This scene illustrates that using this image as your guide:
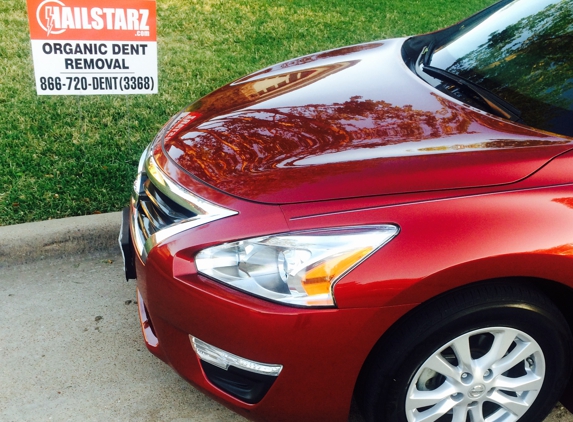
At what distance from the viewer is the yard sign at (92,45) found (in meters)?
3.66

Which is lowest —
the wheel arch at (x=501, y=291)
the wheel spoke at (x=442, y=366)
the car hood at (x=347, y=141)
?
the wheel spoke at (x=442, y=366)

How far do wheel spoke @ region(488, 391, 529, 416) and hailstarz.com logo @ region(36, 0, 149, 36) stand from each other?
2937 millimetres

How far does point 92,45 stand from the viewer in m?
3.77

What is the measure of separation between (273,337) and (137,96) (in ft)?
12.4

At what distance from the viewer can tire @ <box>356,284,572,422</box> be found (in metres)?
1.88

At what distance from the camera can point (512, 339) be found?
1.99 meters

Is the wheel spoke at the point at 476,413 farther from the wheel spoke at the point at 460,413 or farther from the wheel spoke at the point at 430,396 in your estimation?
the wheel spoke at the point at 430,396

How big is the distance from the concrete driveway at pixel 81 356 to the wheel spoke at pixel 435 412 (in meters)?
0.38

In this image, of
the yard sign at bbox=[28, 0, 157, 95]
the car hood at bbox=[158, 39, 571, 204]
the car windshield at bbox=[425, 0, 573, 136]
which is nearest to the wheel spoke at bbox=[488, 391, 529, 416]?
the car hood at bbox=[158, 39, 571, 204]

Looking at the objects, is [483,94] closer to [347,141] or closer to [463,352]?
[347,141]

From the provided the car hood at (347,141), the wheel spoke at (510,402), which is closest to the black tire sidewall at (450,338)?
the wheel spoke at (510,402)

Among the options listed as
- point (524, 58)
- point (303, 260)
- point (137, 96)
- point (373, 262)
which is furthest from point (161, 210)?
point (137, 96)

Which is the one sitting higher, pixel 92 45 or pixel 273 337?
A: pixel 92 45

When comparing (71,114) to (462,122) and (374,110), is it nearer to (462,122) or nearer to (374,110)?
(374,110)
